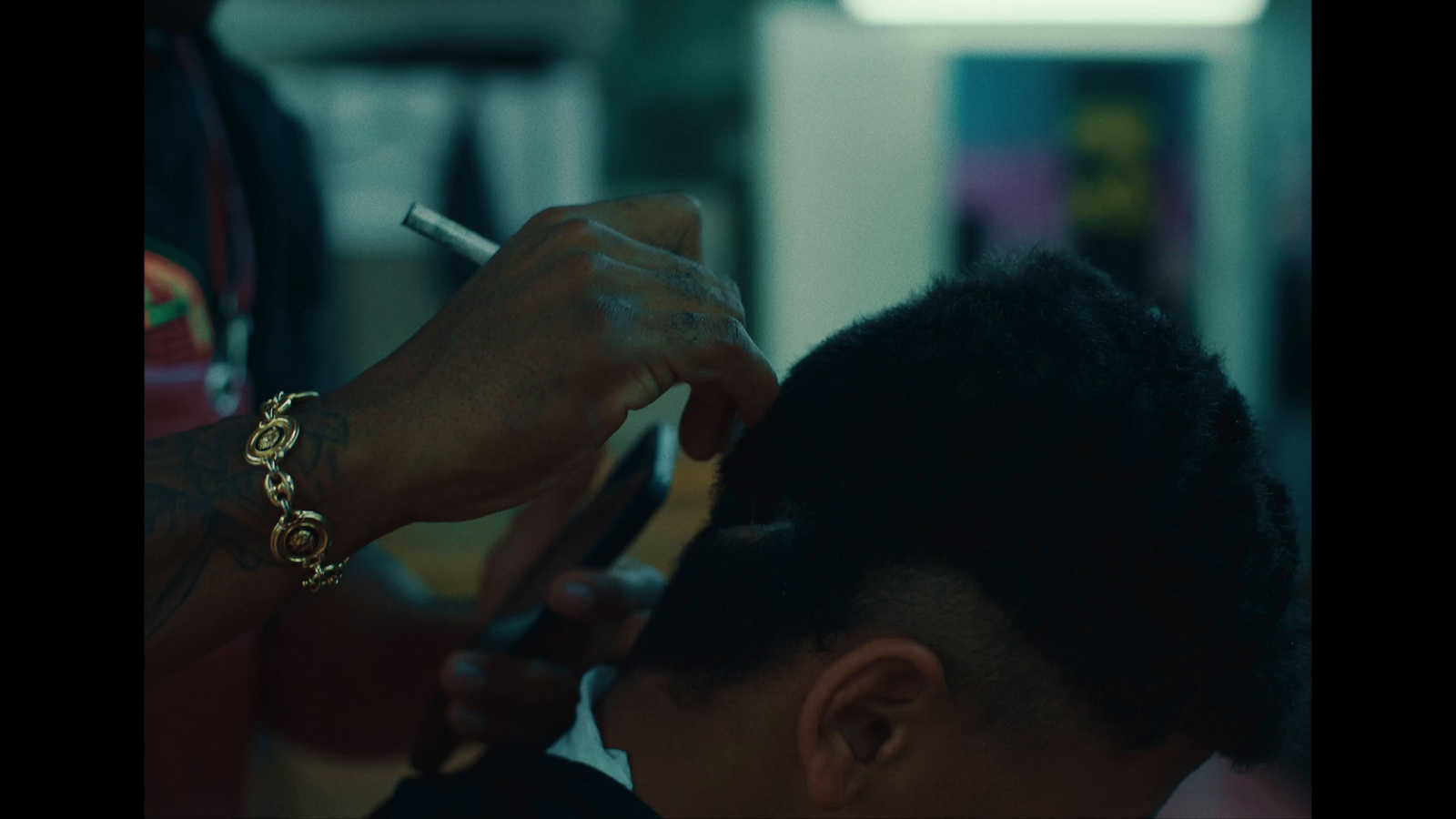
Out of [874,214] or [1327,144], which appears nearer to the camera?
[1327,144]

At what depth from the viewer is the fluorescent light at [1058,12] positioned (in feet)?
9.78

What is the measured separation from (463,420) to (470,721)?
0.43 meters

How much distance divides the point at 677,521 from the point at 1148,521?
1.38 m

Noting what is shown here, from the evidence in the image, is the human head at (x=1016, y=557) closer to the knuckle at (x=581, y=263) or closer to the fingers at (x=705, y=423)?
the fingers at (x=705, y=423)

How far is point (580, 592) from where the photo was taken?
2.93 feet

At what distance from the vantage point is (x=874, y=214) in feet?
10.0

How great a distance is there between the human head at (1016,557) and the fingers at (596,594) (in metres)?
0.17

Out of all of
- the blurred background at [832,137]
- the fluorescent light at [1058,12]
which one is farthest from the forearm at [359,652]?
the fluorescent light at [1058,12]

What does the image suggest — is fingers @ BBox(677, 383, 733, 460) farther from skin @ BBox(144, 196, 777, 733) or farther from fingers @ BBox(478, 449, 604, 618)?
fingers @ BBox(478, 449, 604, 618)

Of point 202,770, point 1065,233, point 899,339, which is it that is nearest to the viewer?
point 899,339

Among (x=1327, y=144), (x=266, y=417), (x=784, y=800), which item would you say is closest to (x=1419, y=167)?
(x=1327, y=144)

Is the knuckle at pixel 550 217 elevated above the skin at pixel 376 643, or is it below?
above

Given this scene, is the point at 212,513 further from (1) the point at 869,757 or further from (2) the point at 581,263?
(1) the point at 869,757

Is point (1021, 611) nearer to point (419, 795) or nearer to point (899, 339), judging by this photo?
point (899, 339)
